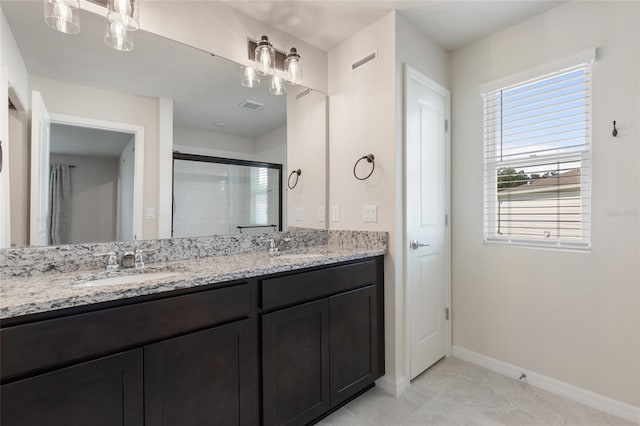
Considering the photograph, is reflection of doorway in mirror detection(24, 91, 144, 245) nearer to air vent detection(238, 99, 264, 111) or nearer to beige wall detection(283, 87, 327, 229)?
air vent detection(238, 99, 264, 111)

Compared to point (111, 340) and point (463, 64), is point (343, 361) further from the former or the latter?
point (463, 64)

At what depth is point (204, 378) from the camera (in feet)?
4.15

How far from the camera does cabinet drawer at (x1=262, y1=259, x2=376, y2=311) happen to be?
1499mm

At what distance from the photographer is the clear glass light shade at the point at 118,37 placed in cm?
151

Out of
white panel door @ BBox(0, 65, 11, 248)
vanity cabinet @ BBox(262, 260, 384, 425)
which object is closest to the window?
vanity cabinet @ BBox(262, 260, 384, 425)

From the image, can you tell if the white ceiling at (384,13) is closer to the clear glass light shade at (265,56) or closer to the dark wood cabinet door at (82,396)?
the clear glass light shade at (265,56)

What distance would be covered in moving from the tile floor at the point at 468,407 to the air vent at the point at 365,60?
7.60 feet

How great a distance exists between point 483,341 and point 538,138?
157 cm

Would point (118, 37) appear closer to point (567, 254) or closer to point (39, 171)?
point (39, 171)

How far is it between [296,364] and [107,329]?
91 centimetres

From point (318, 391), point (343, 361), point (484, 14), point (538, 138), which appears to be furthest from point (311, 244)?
point (484, 14)

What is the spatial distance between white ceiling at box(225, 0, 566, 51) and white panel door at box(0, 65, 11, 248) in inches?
49.9

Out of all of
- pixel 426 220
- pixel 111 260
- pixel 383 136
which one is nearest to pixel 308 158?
pixel 383 136

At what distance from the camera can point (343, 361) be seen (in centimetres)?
183
